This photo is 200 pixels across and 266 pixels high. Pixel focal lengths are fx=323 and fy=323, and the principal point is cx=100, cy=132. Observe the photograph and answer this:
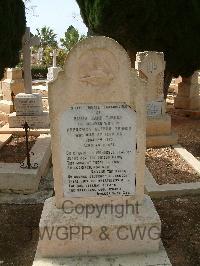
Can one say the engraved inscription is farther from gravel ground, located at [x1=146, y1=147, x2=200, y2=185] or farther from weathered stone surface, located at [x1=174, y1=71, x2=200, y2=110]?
weathered stone surface, located at [x1=174, y1=71, x2=200, y2=110]

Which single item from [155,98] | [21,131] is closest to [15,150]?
[21,131]

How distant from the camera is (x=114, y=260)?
3.30 meters

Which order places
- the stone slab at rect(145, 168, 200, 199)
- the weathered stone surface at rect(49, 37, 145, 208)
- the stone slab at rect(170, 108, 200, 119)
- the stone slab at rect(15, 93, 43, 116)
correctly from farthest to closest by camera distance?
the stone slab at rect(170, 108, 200, 119) → the stone slab at rect(15, 93, 43, 116) → the stone slab at rect(145, 168, 200, 199) → the weathered stone surface at rect(49, 37, 145, 208)

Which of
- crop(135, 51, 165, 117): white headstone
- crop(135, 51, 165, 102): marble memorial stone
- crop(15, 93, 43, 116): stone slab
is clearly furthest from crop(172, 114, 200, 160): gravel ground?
crop(15, 93, 43, 116): stone slab

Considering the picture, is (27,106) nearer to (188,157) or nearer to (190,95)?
(188,157)

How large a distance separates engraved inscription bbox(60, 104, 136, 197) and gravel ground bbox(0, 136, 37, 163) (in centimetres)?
339

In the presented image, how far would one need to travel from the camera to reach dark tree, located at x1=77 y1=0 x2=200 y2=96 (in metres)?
9.00

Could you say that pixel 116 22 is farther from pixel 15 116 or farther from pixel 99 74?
pixel 99 74

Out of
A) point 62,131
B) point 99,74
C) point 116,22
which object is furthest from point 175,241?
point 116,22

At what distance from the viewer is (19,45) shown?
322 inches

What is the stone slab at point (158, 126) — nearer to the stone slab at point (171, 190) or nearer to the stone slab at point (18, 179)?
the stone slab at point (171, 190)

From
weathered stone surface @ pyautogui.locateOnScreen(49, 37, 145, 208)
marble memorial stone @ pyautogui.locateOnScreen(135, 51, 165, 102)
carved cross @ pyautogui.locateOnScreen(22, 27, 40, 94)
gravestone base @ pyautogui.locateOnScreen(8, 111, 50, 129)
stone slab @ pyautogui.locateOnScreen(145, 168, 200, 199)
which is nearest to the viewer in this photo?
weathered stone surface @ pyautogui.locateOnScreen(49, 37, 145, 208)

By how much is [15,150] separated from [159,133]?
11.4 feet

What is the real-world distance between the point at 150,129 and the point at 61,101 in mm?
5023
